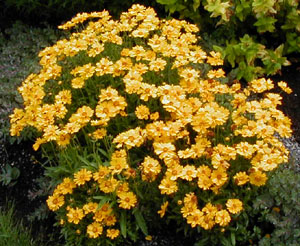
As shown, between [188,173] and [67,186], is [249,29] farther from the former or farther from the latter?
[67,186]

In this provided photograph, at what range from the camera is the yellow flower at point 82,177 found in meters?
2.65

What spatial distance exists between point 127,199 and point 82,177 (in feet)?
0.92

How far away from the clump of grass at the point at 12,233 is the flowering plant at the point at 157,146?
0.92 ft

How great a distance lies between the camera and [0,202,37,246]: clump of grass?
9.46 ft

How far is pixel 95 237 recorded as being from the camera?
8.71 ft

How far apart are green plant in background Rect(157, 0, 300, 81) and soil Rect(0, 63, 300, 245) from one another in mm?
355

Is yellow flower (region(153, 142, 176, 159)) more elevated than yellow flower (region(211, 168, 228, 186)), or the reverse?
yellow flower (region(153, 142, 176, 159))

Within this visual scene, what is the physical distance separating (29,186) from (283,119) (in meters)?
1.77

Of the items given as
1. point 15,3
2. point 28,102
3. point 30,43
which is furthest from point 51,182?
point 15,3

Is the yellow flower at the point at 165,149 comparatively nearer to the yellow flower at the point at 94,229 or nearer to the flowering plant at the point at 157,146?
the flowering plant at the point at 157,146

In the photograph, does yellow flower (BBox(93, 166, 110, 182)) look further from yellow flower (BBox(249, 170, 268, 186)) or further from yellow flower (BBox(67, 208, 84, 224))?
yellow flower (BBox(249, 170, 268, 186))

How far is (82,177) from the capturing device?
8.72 feet

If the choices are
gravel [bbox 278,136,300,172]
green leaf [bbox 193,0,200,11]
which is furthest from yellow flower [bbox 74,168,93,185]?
green leaf [bbox 193,0,200,11]

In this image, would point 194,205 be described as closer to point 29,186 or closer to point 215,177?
point 215,177
